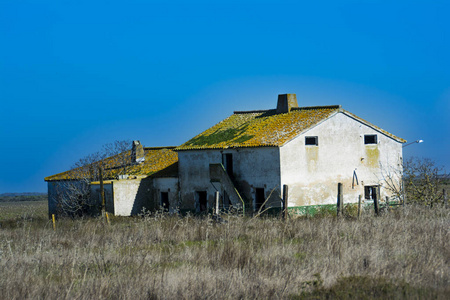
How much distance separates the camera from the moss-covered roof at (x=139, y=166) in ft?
112

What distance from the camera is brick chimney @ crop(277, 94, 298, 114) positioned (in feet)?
105

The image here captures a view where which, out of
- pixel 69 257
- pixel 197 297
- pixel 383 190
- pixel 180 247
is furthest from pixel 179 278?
pixel 383 190

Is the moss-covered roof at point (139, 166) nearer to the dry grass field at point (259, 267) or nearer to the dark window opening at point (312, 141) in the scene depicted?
the dark window opening at point (312, 141)

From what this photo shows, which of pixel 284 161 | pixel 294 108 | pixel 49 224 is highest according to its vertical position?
pixel 294 108

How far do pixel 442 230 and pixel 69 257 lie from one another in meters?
8.51

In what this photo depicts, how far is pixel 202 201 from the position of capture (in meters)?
31.0

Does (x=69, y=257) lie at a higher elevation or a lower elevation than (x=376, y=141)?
lower

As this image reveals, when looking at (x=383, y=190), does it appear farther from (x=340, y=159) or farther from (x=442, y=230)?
(x=442, y=230)

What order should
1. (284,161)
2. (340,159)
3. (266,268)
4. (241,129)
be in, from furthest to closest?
(241,129) → (340,159) → (284,161) → (266,268)

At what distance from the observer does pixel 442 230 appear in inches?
560

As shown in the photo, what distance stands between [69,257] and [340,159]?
1872 cm

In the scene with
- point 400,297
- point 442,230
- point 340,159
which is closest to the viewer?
point 400,297

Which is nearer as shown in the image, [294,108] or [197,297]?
[197,297]

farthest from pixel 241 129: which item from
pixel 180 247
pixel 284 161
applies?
pixel 180 247
